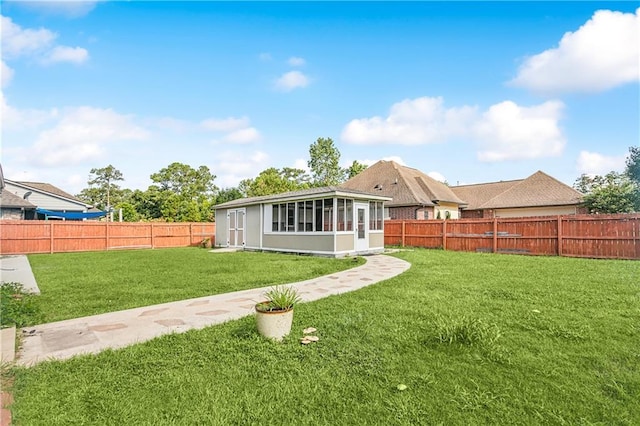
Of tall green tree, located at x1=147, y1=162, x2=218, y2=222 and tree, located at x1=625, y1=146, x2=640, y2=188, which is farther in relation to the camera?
tall green tree, located at x1=147, y1=162, x2=218, y2=222

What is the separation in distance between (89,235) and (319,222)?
495 inches

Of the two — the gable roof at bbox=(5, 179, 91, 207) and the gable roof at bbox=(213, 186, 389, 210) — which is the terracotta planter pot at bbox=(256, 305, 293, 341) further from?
the gable roof at bbox=(5, 179, 91, 207)

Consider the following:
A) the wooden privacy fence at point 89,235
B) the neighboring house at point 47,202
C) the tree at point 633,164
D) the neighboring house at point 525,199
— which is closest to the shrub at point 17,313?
the wooden privacy fence at point 89,235

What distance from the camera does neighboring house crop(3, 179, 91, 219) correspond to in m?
23.2

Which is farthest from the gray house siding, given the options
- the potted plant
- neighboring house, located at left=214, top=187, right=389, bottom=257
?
the potted plant

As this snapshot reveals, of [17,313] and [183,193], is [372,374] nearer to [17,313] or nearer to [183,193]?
[17,313]

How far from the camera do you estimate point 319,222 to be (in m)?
13.2

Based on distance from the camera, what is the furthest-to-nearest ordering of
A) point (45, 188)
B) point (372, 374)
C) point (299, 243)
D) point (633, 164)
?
point (45, 188) → point (633, 164) → point (299, 243) → point (372, 374)

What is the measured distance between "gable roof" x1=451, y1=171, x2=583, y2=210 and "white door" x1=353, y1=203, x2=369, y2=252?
16.4 metres

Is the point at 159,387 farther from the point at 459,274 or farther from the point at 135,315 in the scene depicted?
the point at 459,274

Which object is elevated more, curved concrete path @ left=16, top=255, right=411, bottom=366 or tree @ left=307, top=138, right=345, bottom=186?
tree @ left=307, top=138, right=345, bottom=186

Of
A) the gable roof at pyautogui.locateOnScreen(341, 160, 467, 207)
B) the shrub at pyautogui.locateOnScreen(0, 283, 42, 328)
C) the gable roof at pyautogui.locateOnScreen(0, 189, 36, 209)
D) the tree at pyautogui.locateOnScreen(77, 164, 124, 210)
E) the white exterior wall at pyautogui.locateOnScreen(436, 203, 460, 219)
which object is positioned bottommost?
the shrub at pyautogui.locateOnScreen(0, 283, 42, 328)

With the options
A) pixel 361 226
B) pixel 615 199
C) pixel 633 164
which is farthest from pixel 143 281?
pixel 633 164

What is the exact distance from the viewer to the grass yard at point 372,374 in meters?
2.32
